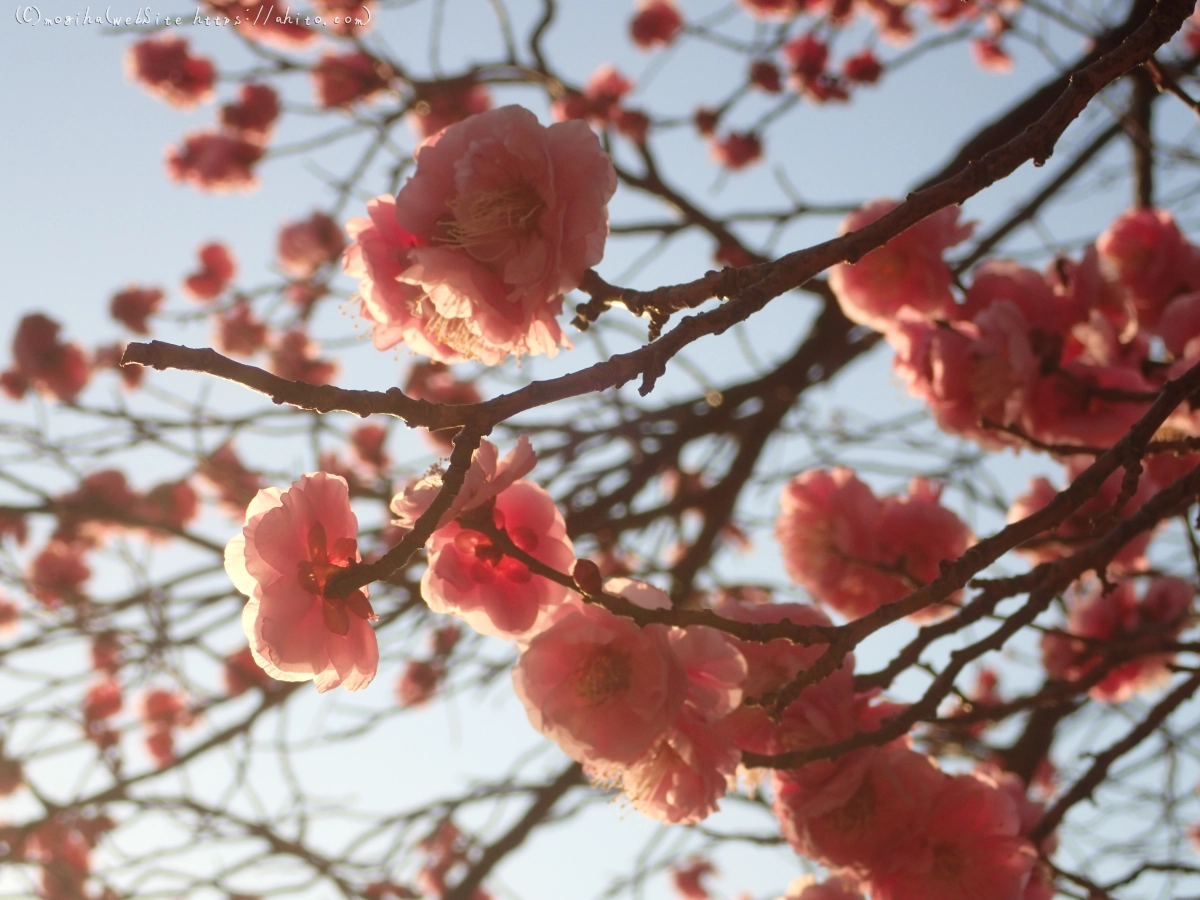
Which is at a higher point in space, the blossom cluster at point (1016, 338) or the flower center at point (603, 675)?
the blossom cluster at point (1016, 338)

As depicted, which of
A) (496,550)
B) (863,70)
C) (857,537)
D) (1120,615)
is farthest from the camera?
(863,70)

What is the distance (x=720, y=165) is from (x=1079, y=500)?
531cm

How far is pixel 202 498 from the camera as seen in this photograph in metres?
5.61

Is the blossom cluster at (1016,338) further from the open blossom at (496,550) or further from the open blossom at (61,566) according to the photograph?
the open blossom at (61,566)

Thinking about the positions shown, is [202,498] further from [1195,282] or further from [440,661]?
[1195,282]

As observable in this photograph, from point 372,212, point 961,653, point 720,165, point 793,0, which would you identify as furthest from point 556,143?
point 720,165

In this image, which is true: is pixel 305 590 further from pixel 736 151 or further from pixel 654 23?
pixel 654 23

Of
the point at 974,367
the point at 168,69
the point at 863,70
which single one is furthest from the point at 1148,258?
the point at 168,69

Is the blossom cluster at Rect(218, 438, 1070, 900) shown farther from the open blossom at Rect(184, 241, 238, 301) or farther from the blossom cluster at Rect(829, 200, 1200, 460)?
the open blossom at Rect(184, 241, 238, 301)

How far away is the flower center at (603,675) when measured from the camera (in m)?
1.12

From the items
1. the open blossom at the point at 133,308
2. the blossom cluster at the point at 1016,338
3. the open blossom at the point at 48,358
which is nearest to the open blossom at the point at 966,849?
the blossom cluster at the point at 1016,338

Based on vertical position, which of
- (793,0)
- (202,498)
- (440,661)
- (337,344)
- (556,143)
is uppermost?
(793,0)

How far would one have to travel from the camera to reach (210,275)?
687 centimetres

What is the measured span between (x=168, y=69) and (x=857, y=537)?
565cm
